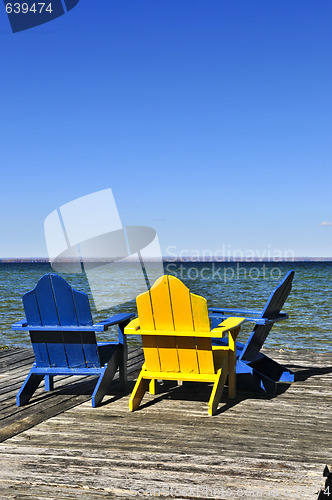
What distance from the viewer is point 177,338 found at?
12.7 feet

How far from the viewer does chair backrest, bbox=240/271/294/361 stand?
442 centimetres

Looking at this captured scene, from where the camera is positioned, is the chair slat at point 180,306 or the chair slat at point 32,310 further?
the chair slat at point 32,310

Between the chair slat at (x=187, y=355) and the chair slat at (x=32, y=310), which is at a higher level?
the chair slat at (x=32, y=310)

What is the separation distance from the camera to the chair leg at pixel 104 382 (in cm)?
400

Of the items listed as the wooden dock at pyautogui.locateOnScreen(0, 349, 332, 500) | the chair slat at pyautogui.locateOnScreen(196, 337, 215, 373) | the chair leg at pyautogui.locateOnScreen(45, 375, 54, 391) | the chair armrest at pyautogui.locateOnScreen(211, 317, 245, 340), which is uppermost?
the chair armrest at pyautogui.locateOnScreen(211, 317, 245, 340)

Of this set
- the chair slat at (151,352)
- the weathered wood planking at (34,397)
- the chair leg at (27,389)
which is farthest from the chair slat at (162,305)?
the chair leg at (27,389)

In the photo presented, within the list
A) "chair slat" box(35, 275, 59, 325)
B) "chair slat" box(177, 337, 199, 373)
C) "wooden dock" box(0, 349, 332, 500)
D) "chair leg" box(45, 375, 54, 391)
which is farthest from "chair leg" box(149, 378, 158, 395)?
"chair slat" box(35, 275, 59, 325)

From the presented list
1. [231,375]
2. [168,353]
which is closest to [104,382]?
[168,353]

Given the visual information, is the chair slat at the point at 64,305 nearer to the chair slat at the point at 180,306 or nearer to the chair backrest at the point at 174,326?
the chair backrest at the point at 174,326

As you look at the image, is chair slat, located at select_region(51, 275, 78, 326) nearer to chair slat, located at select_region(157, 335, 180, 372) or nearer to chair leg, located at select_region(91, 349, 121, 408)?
chair leg, located at select_region(91, 349, 121, 408)

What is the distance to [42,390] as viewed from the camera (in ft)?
15.0

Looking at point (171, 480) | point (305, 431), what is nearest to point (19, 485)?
point (171, 480)

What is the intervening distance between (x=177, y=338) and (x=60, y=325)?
95 cm

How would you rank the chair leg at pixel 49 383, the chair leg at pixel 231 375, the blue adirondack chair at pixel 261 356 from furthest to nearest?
1. the chair leg at pixel 49 383
2. the blue adirondack chair at pixel 261 356
3. the chair leg at pixel 231 375
